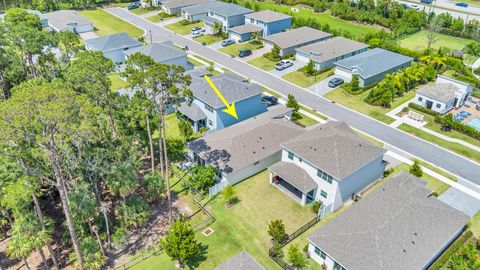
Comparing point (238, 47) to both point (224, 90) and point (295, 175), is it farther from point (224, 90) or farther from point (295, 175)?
point (295, 175)

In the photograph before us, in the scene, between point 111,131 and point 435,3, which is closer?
point 111,131

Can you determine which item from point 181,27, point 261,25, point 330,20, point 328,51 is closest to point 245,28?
point 261,25

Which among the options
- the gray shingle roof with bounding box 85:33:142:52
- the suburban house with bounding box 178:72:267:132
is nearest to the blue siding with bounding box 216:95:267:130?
the suburban house with bounding box 178:72:267:132

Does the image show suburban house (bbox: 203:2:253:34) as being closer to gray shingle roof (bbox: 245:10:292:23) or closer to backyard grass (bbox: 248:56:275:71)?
gray shingle roof (bbox: 245:10:292:23)

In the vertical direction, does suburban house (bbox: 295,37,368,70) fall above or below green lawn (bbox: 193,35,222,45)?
above

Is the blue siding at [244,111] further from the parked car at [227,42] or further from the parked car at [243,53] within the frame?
the parked car at [227,42]

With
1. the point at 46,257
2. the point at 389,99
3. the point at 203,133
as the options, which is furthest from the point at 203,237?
the point at 389,99

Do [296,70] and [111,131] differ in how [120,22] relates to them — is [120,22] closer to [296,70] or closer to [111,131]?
[296,70]
